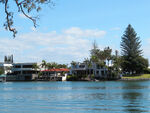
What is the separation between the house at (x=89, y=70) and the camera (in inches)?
4251

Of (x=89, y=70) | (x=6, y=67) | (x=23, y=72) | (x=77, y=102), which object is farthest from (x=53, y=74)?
(x=77, y=102)

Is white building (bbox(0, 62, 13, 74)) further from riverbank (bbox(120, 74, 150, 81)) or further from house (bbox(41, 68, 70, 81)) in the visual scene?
riverbank (bbox(120, 74, 150, 81))

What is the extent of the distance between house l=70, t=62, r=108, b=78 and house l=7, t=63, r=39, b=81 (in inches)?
683

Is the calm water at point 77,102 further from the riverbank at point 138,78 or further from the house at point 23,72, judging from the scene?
the house at point 23,72

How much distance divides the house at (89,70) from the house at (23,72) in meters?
17.4

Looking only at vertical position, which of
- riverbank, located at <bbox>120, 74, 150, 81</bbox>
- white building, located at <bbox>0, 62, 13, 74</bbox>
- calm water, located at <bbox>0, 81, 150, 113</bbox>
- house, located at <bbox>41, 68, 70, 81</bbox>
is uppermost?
white building, located at <bbox>0, 62, 13, 74</bbox>

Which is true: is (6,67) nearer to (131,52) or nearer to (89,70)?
(89,70)

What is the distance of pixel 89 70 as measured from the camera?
110625 mm

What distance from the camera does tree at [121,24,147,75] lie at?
10206 cm

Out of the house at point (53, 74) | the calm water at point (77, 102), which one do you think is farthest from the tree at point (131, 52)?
the calm water at point (77, 102)

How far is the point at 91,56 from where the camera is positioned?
352 ft

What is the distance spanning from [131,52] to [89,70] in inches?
667

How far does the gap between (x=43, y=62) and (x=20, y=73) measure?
11.5m

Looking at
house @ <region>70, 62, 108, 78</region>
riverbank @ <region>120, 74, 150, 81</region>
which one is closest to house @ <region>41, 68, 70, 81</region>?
house @ <region>70, 62, 108, 78</region>
